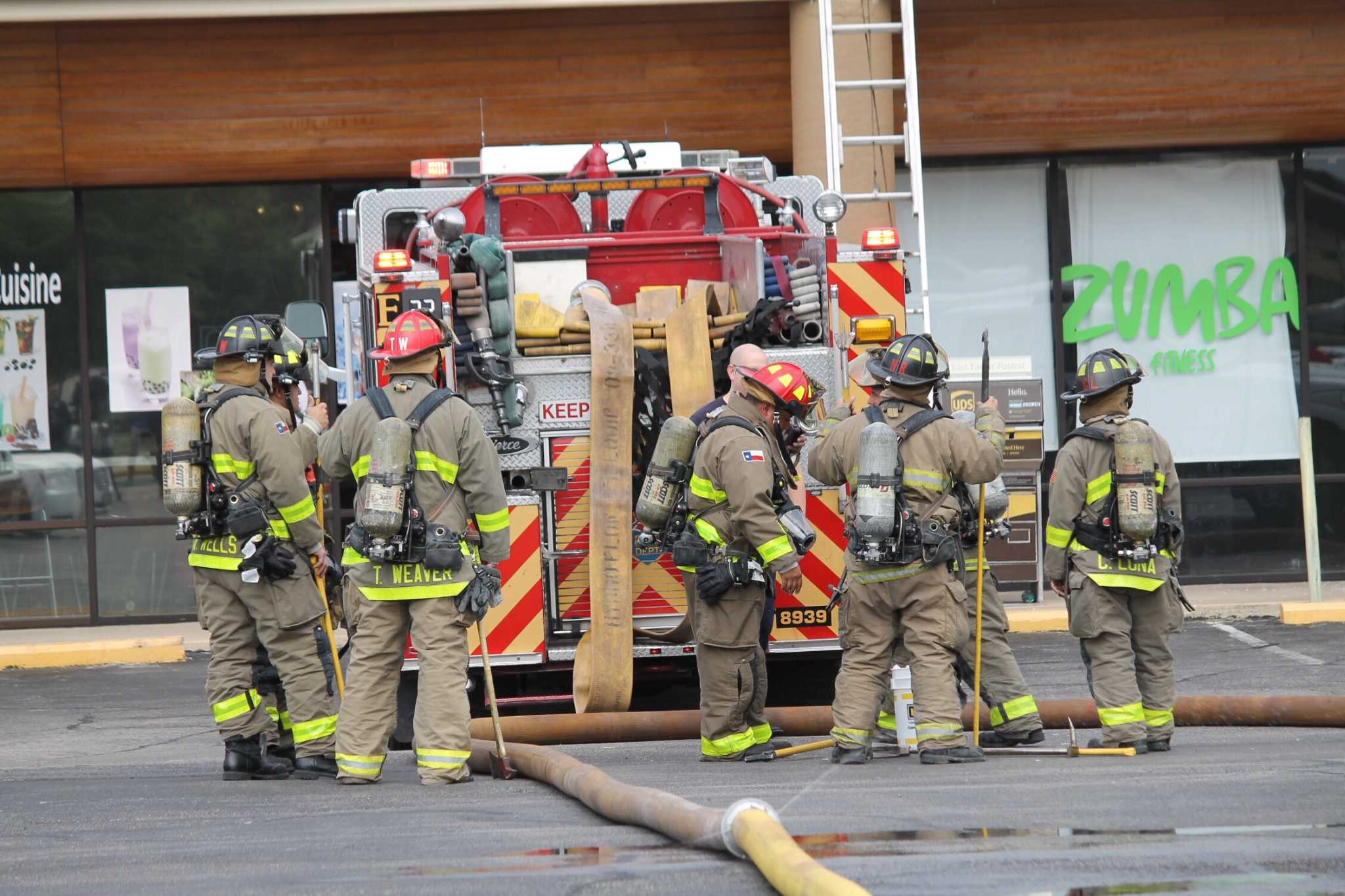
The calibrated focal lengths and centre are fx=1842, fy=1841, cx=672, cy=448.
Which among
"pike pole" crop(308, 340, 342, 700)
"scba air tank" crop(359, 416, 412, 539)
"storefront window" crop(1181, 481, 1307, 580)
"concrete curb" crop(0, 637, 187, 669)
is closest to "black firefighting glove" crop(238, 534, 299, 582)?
"pike pole" crop(308, 340, 342, 700)

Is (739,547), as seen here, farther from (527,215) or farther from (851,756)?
(527,215)

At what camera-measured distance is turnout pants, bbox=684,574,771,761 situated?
7.59 m

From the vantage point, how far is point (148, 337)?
1357 cm

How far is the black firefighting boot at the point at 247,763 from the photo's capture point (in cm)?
744

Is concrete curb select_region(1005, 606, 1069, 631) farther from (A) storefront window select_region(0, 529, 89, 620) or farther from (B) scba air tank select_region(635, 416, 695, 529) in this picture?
(A) storefront window select_region(0, 529, 89, 620)

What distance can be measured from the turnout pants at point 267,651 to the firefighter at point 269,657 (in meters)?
0.11

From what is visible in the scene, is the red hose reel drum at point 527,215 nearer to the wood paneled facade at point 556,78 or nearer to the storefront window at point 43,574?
the wood paneled facade at point 556,78

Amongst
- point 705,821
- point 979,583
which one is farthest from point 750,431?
point 705,821

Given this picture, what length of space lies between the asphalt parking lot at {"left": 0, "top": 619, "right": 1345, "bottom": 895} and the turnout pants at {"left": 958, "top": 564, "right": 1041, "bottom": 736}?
1.49ft

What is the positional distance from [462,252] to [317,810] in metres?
3.05

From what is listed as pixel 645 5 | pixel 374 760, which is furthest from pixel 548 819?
pixel 645 5

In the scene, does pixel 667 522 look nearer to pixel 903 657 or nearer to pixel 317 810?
pixel 903 657

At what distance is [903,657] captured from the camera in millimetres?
7598

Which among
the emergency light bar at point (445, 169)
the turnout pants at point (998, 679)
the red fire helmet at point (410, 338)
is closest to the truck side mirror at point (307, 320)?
the emergency light bar at point (445, 169)
